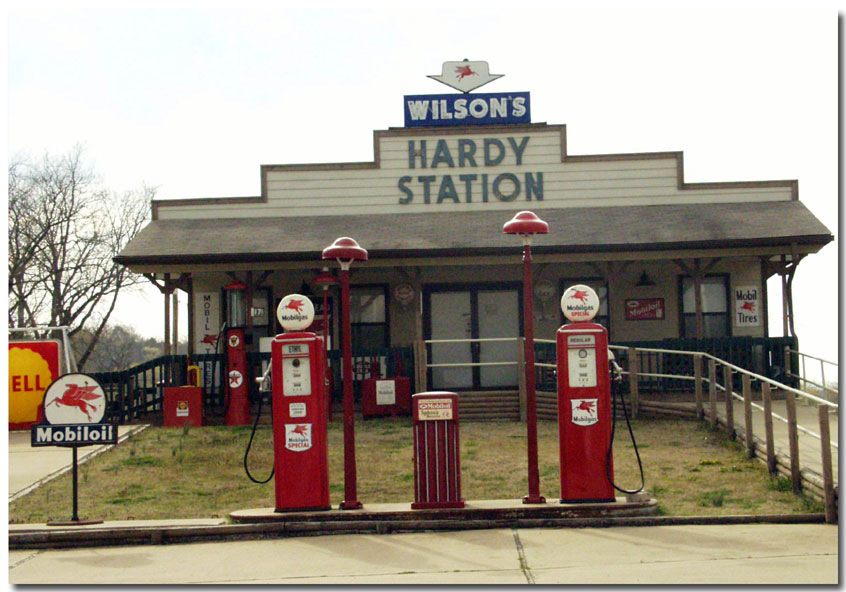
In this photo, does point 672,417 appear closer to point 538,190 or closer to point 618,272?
point 618,272

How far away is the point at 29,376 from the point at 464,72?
428 inches

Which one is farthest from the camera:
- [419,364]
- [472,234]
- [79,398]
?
[472,234]

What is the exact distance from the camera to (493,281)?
1997 centimetres

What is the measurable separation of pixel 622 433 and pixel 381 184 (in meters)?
8.66

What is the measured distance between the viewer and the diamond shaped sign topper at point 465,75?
21703 mm

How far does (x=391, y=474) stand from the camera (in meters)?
11.7

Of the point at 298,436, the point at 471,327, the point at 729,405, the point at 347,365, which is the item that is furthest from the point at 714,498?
the point at 471,327

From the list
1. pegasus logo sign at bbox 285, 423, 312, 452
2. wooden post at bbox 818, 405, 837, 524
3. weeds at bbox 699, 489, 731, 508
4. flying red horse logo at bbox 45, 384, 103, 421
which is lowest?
weeds at bbox 699, 489, 731, 508

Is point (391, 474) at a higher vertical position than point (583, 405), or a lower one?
lower

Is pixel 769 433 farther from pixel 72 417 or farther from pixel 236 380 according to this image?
pixel 236 380

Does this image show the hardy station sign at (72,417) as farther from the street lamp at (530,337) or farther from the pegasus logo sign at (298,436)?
the street lamp at (530,337)

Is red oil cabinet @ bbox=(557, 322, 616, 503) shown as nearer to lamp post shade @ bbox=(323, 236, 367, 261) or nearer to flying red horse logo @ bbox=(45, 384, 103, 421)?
lamp post shade @ bbox=(323, 236, 367, 261)

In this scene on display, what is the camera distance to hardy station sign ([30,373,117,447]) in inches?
372

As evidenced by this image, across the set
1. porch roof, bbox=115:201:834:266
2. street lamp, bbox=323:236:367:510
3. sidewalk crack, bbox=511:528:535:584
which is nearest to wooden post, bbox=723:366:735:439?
sidewalk crack, bbox=511:528:535:584
